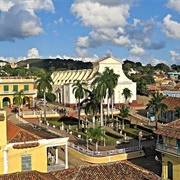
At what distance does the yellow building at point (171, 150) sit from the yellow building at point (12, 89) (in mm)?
40588

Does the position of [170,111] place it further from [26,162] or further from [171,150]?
[26,162]

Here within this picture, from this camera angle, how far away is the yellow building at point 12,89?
198ft

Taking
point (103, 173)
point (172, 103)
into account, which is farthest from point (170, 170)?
point (172, 103)

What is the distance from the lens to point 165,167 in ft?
82.7

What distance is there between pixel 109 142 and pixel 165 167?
11.7 m

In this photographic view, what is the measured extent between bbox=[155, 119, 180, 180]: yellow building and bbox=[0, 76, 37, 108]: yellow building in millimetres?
40588

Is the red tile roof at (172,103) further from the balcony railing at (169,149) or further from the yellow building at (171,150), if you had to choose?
the balcony railing at (169,149)

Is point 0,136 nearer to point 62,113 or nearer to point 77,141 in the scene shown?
point 77,141

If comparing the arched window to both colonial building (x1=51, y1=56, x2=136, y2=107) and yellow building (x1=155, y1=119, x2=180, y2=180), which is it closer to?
yellow building (x1=155, y1=119, x2=180, y2=180)

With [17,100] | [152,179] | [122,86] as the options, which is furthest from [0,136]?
[122,86]

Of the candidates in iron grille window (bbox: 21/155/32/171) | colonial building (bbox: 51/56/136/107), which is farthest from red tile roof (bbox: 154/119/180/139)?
colonial building (bbox: 51/56/136/107)

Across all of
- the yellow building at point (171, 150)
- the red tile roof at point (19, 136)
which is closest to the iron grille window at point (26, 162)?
the red tile roof at point (19, 136)

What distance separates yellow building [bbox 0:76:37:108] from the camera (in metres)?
60.5

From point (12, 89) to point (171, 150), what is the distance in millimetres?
43276
